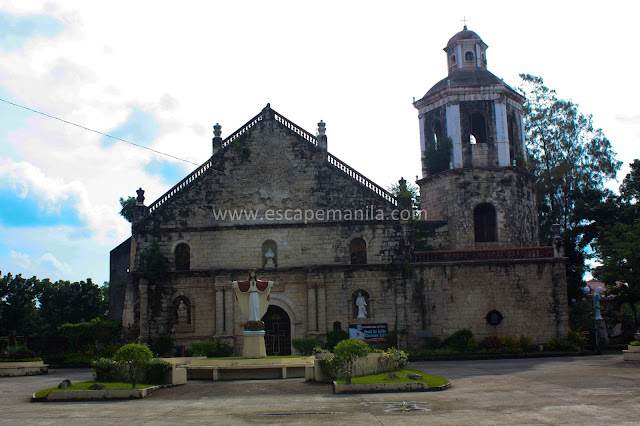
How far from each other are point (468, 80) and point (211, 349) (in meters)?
18.5

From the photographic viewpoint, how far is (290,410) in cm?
1309

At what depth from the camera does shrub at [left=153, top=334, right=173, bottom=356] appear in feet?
90.9

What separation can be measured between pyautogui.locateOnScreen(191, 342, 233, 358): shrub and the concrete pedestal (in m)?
5.17

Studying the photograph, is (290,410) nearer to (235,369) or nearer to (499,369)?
(235,369)

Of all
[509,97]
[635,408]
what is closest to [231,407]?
[635,408]

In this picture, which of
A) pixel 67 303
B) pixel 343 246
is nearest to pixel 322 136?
pixel 343 246

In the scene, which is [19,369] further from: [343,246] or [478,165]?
[478,165]

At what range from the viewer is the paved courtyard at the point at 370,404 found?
38.3 feet

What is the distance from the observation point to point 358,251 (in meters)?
29.5

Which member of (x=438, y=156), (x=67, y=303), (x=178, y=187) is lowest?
(x=67, y=303)

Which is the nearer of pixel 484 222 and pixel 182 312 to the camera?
pixel 182 312

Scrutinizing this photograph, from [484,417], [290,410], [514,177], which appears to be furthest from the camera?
[514,177]

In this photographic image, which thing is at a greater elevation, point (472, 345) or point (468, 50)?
point (468, 50)

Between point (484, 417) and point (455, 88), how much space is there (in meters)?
22.1
